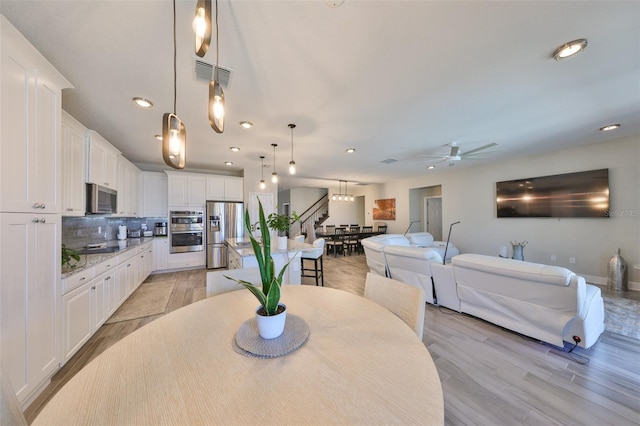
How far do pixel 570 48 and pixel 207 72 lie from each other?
9.56ft

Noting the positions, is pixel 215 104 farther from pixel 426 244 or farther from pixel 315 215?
pixel 315 215

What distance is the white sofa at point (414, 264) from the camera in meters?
3.01

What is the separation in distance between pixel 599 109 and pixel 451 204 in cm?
386

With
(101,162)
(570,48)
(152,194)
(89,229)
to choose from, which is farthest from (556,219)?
(152,194)

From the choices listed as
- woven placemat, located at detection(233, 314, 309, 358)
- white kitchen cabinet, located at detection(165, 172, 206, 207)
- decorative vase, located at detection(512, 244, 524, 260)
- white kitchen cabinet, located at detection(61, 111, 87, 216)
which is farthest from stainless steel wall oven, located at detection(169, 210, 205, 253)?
decorative vase, located at detection(512, 244, 524, 260)

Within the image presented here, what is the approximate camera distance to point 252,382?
2.28 feet

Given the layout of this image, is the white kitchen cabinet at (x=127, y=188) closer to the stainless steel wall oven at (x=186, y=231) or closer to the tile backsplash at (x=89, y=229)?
the tile backsplash at (x=89, y=229)

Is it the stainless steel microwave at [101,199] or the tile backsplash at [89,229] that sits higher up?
the stainless steel microwave at [101,199]

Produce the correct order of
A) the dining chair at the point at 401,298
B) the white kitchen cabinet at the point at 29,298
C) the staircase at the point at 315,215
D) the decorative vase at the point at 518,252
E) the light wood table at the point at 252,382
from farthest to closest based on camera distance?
the staircase at the point at 315,215
the decorative vase at the point at 518,252
the white kitchen cabinet at the point at 29,298
the dining chair at the point at 401,298
the light wood table at the point at 252,382

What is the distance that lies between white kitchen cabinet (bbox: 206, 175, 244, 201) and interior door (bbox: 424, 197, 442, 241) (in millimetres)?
6349

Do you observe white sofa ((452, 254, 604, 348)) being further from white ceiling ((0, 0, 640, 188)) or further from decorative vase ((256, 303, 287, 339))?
decorative vase ((256, 303, 287, 339))

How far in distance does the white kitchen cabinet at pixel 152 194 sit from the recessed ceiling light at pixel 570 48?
6.31 metres

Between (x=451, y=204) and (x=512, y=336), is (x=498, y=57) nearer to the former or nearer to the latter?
(x=512, y=336)

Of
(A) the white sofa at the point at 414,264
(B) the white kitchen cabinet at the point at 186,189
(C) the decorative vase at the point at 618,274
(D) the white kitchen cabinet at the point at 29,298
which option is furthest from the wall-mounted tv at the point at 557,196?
(D) the white kitchen cabinet at the point at 29,298
